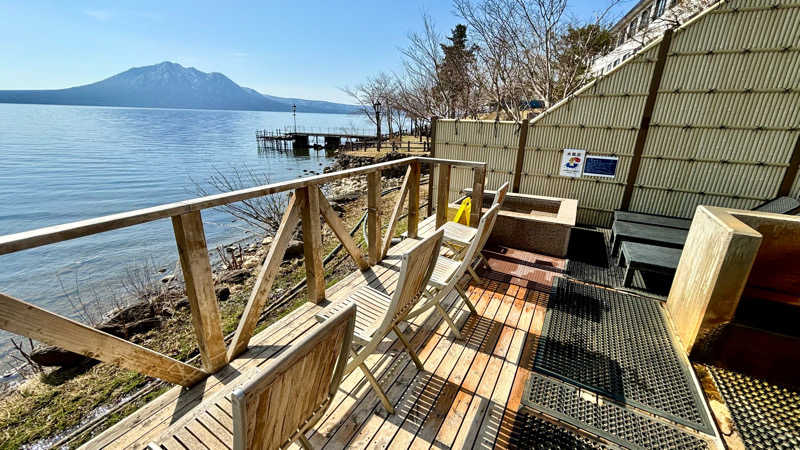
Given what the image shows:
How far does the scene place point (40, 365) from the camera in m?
4.32

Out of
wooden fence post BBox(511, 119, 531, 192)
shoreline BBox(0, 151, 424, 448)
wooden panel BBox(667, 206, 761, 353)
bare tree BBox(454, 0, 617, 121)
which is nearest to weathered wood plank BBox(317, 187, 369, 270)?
shoreline BBox(0, 151, 424, 448)

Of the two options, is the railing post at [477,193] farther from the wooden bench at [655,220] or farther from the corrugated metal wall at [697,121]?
the corrugated metal wall at [697,121]

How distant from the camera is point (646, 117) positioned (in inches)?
233

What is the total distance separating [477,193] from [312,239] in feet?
7.85

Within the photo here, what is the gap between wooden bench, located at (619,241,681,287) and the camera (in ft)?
11.0

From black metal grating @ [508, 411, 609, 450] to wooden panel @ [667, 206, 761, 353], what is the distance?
1296 mm

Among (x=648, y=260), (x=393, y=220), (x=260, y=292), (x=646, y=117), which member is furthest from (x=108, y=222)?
(x=646, y=117)

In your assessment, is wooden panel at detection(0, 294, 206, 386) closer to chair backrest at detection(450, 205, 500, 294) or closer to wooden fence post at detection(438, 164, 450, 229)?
chair backrest at detection(450, 205, 500, 294)

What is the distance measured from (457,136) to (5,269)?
13558mm

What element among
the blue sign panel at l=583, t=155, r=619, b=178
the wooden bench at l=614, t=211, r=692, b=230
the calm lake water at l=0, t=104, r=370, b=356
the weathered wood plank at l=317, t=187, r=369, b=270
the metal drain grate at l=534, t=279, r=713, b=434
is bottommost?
the calm lake water at l=0, t=104, r=370, b=356

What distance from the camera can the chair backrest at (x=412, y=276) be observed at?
1.81 metres

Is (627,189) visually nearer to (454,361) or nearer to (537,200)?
(537,200)

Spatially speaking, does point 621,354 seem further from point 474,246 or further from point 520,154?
point 520,154

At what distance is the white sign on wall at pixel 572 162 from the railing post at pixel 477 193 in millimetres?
3239
